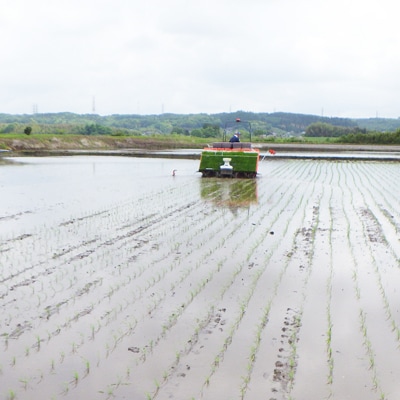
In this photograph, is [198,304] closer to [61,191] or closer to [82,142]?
[61,191]

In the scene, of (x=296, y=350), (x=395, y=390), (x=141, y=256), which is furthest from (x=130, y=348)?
(x=141, y=256)

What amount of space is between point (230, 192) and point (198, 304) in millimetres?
9679

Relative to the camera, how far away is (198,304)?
5.35 metres

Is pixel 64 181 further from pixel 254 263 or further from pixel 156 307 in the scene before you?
pixel 156 307

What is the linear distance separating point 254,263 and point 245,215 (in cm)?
408

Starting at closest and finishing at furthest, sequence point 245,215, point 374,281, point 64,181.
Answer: point 374,281
point 245,215
point 64,181

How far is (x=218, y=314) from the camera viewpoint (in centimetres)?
507

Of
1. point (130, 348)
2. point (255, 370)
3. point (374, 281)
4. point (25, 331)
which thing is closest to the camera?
point (255, 370)

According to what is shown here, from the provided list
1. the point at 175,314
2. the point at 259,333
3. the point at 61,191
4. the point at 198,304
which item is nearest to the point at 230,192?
the point at 61,191

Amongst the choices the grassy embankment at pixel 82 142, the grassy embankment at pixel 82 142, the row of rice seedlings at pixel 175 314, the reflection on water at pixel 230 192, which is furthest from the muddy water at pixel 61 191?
the grassy embankment at pixel 82 142

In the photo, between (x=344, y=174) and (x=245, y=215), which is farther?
(x=344, y=174)

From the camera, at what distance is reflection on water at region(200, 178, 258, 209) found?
12.9 meters

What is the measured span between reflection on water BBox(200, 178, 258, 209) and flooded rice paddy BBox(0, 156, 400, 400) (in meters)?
1.43

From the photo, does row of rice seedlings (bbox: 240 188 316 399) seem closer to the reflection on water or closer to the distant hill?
the reflection on water
